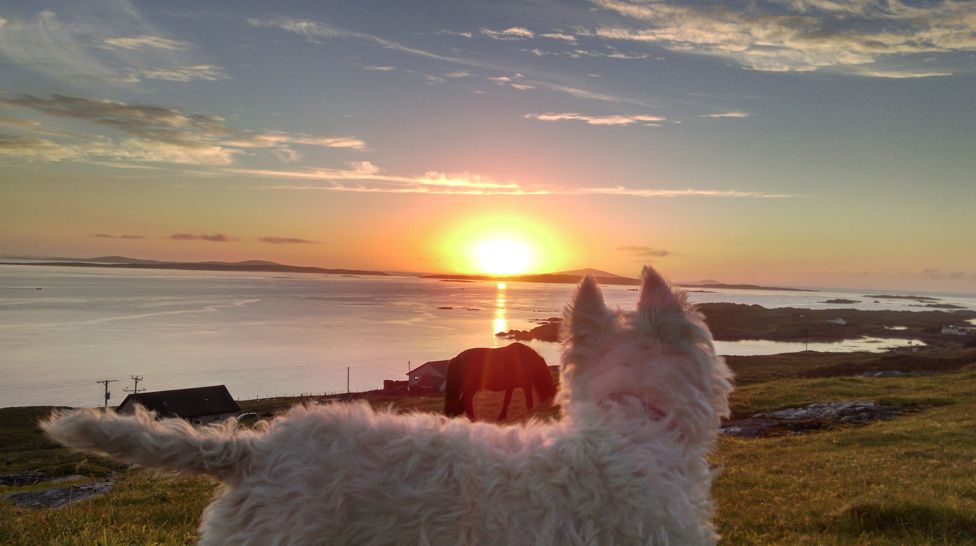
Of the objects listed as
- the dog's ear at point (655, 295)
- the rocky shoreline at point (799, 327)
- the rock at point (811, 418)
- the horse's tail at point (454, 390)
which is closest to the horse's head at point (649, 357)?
the dog's ear at point (655, 295)

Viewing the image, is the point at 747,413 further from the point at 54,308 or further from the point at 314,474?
the point at 54,308

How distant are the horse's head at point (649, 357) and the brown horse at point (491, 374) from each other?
1404cm

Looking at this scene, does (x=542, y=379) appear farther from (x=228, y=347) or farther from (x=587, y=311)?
(x=228, y=347)

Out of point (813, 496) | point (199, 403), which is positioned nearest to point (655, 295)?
point (813, 496)

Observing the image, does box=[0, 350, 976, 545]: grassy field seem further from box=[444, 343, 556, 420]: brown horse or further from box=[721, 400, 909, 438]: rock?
box=[444, 343, 556, 420]: brown horse

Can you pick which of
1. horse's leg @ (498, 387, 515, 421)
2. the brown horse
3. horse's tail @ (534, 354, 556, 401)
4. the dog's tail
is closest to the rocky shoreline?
horse's leg @ (498, 387, 515, 421)

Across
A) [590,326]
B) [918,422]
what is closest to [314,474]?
[590,326]

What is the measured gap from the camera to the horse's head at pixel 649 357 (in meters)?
3.76

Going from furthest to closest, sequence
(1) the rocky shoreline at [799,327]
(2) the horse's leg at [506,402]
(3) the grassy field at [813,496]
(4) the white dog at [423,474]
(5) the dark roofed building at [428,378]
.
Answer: (1) the rocky shoreline at [799,327] → (5) the dark roofed building at [428,378] → (2) the horse's leg at [506,402] → (3) the grassy field at [813,496] → (4) the white dog at [423,474]

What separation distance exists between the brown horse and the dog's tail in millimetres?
14832

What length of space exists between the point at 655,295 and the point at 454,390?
14809mm

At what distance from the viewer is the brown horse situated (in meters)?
18.3

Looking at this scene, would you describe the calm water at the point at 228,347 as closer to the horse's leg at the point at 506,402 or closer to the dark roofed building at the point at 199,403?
the dark roofed building at the point at 199,403

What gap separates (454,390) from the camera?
59.8 ft
